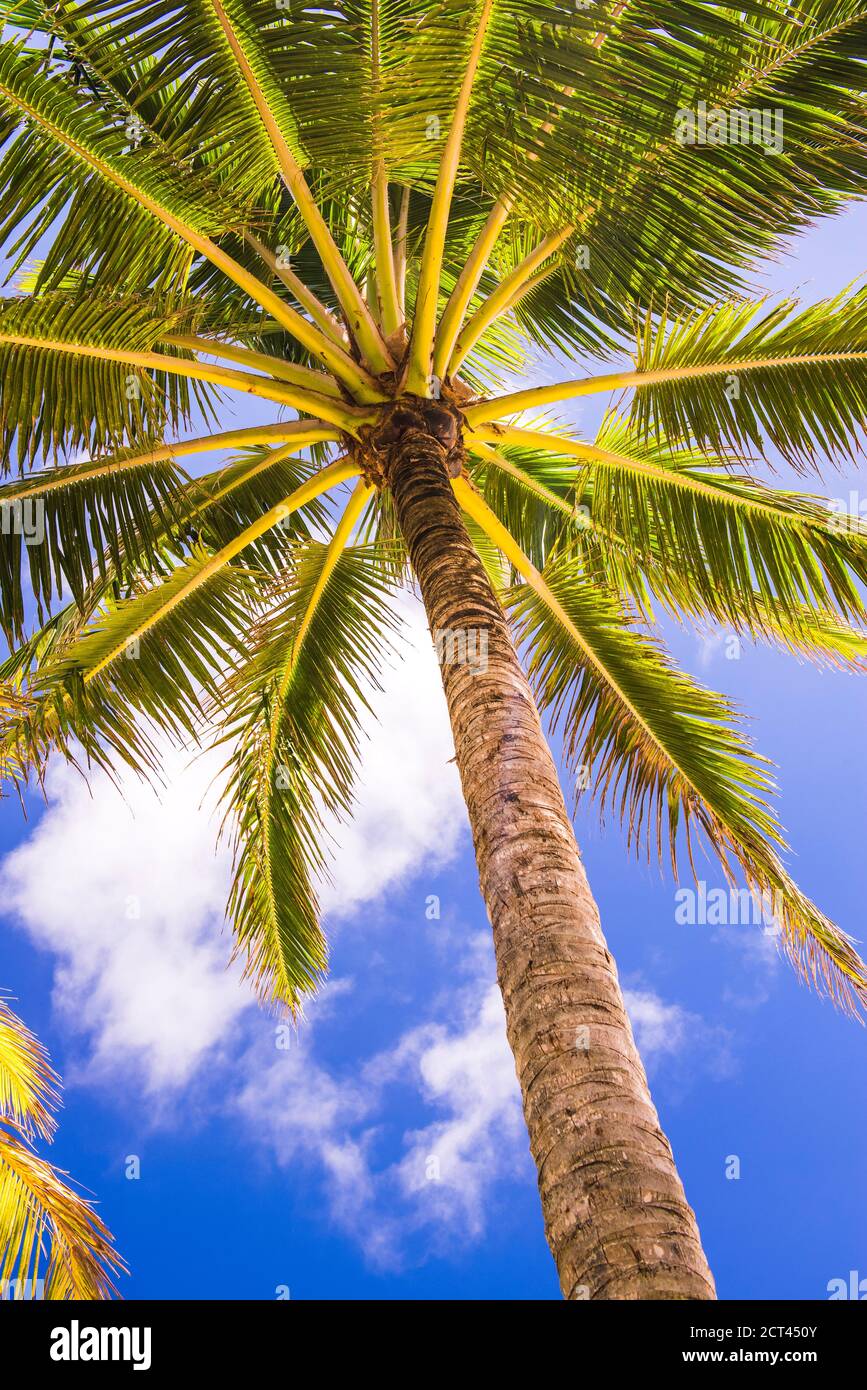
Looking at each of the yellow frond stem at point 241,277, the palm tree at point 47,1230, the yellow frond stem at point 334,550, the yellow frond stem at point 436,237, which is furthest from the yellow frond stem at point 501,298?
the palm tree at point 47,1230

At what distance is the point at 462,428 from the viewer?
18.4 ft

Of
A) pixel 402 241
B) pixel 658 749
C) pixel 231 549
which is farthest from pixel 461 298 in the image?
pixel 658 749

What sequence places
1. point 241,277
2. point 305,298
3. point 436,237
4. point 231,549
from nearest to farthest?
point 436,237
point 241,277
point 305,298
point 231,549

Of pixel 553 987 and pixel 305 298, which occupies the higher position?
pixel 305 298

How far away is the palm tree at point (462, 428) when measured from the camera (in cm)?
419

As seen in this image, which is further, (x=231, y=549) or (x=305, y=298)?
(x=231, y=549)

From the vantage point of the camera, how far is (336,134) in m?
4.72

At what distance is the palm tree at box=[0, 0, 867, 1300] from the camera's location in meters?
4.19

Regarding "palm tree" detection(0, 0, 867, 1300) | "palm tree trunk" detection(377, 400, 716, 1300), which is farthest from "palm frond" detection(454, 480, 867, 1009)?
"palm tree trunk" detection(377, 400, 716, 1300)

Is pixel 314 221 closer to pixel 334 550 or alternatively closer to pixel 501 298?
pixel 501 298

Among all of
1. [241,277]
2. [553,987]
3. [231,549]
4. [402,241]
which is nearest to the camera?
[553,987]

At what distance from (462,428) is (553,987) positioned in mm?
3492

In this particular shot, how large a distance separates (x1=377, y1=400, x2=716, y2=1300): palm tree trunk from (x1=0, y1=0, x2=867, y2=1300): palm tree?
1cm
